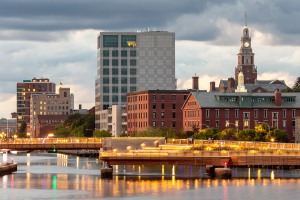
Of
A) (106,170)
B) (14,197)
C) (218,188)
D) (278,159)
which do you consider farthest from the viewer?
(106,170)

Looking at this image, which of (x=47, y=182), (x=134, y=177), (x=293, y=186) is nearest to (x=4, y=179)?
(x=47, y=182)

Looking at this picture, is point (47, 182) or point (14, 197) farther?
point (47, 182)

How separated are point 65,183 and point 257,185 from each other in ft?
106

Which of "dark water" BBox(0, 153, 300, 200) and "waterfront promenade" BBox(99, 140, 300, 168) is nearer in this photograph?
"dark water" BBox(0, 153, 300, 200)

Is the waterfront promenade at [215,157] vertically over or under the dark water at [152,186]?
over

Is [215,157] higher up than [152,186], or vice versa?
[215,157]

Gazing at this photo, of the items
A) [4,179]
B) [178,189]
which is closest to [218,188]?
[178,189]

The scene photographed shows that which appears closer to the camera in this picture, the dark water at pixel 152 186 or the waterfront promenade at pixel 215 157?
the dark water at pixel 152 186

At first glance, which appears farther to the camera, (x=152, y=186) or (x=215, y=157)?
(x=215, y=157)

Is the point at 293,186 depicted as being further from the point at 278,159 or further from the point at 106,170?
the point at 106,170

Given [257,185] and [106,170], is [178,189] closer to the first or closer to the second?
[257,185]

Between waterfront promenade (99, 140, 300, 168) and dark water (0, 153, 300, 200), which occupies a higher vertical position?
waterfront promenade (99, 140, 300, 168)

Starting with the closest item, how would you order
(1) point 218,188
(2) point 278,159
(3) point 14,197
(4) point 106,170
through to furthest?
(3) point 14,197, (1) point 218,188, (2) point 278,159, (4) point 106,170

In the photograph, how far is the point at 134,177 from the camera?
189375mm
